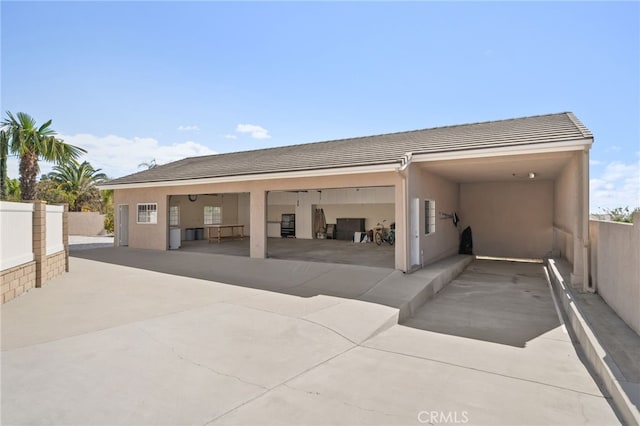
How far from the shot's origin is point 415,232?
905 cm

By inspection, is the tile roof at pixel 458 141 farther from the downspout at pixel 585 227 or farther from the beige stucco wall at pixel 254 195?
the downspout at pixel 585 227

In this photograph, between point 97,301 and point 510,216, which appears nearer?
point 97,301

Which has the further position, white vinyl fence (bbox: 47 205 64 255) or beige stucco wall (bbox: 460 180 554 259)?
beige stucco wall (bbox: 460 180 554 259)

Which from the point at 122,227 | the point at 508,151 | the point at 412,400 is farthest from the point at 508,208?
the point at 122,227

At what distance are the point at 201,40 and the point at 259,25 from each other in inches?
74.7

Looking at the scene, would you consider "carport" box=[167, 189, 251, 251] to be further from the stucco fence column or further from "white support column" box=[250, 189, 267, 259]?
the stucco fence column

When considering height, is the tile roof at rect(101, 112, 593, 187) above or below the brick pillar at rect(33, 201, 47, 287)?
above

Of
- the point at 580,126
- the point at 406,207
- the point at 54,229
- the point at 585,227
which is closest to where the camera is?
the point at 585,227

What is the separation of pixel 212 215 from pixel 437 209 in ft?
41.7

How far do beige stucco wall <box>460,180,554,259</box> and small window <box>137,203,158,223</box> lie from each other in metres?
13.0

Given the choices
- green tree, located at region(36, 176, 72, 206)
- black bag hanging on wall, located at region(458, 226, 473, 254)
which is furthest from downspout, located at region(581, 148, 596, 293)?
green tree, located at region(36, 176, 72, 206)

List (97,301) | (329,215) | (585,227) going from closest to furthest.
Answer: (97,301) → (585,227) → (329,215)

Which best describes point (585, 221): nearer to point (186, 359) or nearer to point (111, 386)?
point (186, 359)

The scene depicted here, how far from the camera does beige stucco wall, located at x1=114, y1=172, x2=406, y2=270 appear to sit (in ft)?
29.2
